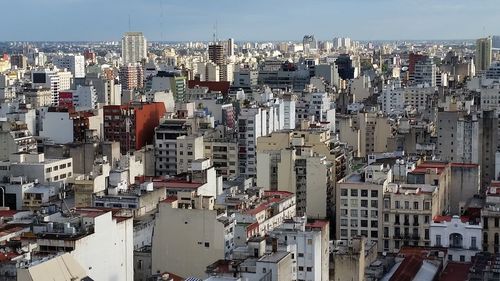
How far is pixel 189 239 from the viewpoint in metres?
28.7

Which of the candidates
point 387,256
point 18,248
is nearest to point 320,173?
point 387,256

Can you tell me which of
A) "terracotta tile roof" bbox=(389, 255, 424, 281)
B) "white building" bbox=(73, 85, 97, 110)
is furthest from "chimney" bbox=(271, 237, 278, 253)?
"white building" bbox=(73, 85, 97, 110)

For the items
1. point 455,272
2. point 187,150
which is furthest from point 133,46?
point 455,272

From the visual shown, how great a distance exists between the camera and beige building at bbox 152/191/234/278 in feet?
93.2

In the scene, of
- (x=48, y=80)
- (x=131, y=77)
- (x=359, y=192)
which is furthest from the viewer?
(x=131, y=77)

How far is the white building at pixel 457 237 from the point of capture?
30875mm

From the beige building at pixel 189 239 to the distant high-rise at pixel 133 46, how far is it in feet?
409

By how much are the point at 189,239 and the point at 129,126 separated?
83.8 ft

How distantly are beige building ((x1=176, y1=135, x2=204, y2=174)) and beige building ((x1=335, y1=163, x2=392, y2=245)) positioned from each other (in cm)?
1233

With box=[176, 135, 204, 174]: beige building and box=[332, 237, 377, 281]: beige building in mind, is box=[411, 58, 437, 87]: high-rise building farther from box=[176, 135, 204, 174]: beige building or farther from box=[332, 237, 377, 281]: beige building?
box=[332, 237, 377, 281]: beige building

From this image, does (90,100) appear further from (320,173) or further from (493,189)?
(493,189)

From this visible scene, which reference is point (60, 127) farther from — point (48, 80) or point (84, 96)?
point (48, 80)

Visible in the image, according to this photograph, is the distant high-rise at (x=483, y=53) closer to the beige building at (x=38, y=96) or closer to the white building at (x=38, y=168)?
the beige building at (x=38, y=96)

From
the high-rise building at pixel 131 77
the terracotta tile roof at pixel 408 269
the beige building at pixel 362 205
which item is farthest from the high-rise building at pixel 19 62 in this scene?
the terracotta tile roof at pixel 408 269
